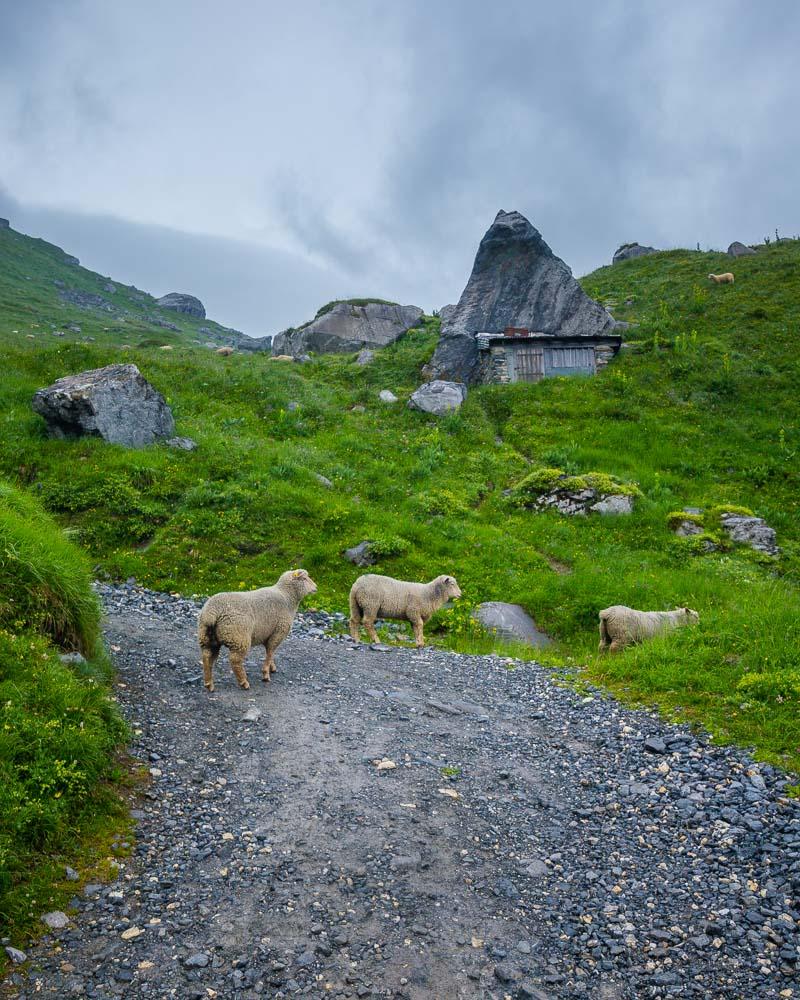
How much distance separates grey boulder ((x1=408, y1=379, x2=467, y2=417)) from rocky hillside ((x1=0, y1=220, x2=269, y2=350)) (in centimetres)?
4607

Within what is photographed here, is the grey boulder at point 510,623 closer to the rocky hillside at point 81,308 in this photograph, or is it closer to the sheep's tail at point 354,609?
the sheep's tail at point 354,609

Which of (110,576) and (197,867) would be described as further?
(110,576)

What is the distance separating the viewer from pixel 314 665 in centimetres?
1496

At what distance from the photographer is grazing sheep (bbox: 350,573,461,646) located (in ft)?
58.0

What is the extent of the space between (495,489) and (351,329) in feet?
129

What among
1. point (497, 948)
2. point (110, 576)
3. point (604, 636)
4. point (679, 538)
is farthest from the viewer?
point (679, 538)

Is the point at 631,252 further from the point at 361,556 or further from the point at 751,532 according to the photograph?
the point at 361,556

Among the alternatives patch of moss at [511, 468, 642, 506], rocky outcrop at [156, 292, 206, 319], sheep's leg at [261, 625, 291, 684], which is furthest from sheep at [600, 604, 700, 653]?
rocky outcrop at [156, 292, 206, 319]

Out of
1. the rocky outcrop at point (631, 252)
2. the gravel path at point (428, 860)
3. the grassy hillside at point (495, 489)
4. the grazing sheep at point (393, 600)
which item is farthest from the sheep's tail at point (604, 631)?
the rocky outcrop at point (631, 252)

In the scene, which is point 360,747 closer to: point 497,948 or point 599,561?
point 497,948

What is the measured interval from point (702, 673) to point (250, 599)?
9.19m

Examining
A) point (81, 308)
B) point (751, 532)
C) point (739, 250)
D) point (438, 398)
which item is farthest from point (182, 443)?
point (81, 308)

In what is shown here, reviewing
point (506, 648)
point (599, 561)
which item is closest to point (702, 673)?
point (506, 648)

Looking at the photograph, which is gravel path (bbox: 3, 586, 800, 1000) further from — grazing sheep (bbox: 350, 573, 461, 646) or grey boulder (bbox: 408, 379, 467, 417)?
grey boulder (bbox: 408, 379, 467, 417)
